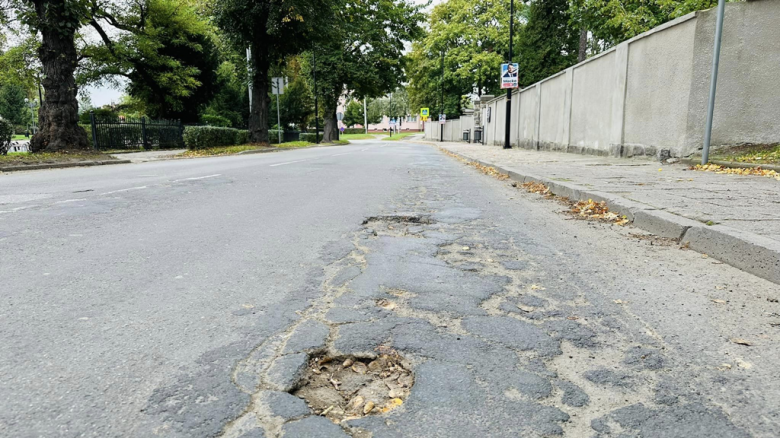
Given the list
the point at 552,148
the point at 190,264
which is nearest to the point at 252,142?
the point at 552,148

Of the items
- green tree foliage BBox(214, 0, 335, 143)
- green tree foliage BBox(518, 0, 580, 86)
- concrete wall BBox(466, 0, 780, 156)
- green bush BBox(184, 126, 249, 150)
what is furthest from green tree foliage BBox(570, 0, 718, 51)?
green tree foliage BBox(518, 0, 580, 86)

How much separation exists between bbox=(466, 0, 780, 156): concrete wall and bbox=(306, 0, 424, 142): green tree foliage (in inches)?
1058

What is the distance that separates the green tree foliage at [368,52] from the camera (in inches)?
1503

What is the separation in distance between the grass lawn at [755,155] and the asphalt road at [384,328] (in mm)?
5644

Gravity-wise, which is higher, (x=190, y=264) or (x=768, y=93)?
(x=768, y=93)

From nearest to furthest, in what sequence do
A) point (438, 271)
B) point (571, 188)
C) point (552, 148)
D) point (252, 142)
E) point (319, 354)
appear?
point (319, 354), point (438, 271), point (571, 188), point (552, 148), point (252, 142)

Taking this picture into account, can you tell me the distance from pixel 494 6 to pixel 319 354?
160 ft

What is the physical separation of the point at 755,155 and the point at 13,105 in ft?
265

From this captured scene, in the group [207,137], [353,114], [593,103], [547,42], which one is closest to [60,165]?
[207,137]

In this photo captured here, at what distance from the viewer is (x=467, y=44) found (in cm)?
4750

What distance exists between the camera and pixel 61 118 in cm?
1564

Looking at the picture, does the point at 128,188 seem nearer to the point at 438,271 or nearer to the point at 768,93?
the point at 438,271

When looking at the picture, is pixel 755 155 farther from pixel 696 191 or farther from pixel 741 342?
pixel 741 342

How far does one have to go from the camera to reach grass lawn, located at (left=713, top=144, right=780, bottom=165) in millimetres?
8562
